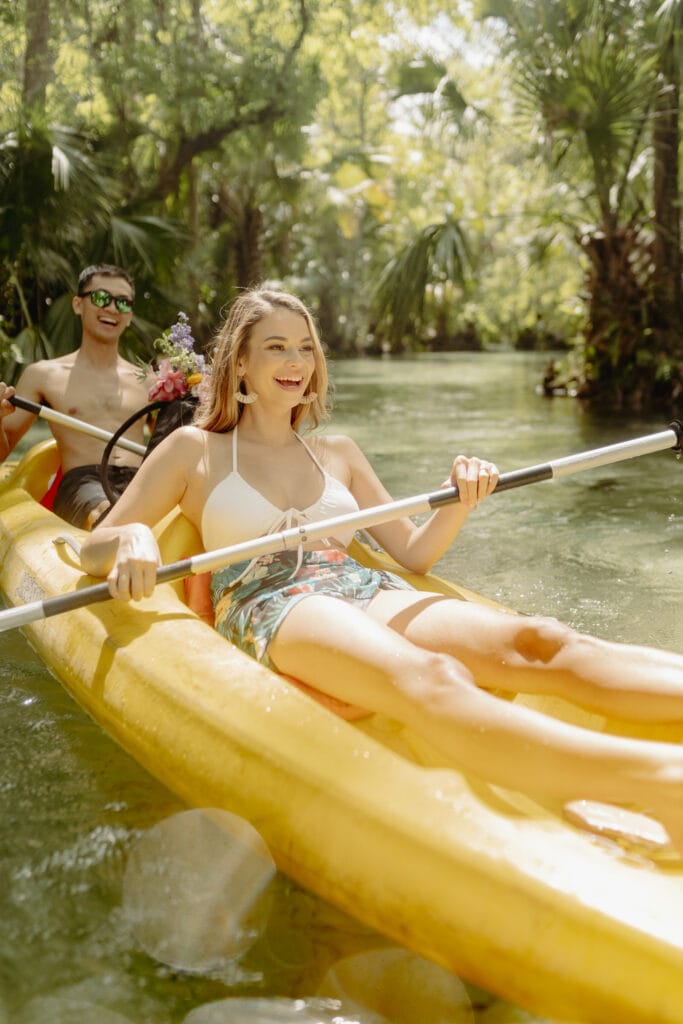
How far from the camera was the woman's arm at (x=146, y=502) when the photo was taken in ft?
7.58

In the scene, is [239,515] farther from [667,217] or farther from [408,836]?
[667,217]

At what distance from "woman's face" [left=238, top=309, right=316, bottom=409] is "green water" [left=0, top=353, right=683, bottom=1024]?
103cm

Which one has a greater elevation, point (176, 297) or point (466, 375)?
point (176, 297)

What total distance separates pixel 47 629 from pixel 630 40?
9.72 metres

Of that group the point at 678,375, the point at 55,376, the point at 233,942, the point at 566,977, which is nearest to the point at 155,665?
the point at 233,942

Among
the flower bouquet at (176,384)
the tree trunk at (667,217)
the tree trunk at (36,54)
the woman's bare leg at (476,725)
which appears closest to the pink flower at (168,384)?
the flower bouquet at (176,384)

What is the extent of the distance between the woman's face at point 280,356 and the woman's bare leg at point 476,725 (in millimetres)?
722

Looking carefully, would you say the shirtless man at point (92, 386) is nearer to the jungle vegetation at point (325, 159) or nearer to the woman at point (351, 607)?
the woman at point (351, 607)

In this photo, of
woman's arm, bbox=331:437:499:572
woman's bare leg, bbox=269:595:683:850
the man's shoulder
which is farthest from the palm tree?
woman's bare leg, bbox=269:595:683:850

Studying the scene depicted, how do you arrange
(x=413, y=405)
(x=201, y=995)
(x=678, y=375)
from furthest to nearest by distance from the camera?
(x=413, y=405) → (x=678, y=375) → (x=201, y=995)

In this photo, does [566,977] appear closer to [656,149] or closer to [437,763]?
[437,763]

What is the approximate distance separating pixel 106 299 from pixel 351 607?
2.60 m

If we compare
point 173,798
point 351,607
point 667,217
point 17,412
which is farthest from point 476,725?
point 667,217

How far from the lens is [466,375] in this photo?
19297mm
